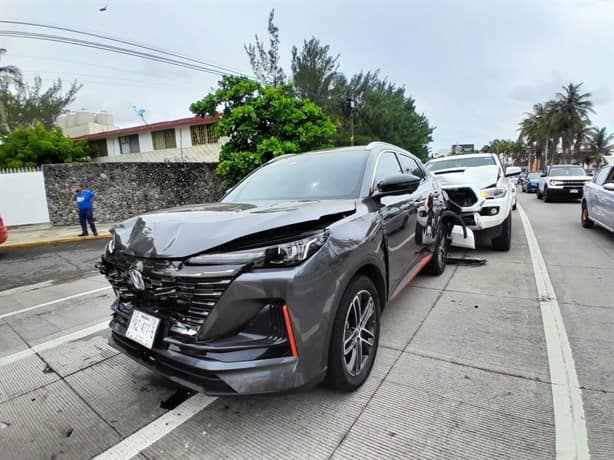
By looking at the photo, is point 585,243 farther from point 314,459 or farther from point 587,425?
point 314,459

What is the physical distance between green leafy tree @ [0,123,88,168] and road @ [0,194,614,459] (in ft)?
69.3

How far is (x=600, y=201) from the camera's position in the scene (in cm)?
701

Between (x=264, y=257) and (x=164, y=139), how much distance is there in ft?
77.6

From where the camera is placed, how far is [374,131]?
25.5m

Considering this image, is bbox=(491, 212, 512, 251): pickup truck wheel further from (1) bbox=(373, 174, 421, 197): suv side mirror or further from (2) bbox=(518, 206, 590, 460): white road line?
(1) bbox=(373, 174, 421, 197): suv side mirror

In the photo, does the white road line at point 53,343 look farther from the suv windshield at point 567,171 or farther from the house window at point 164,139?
the house window at point 164,139

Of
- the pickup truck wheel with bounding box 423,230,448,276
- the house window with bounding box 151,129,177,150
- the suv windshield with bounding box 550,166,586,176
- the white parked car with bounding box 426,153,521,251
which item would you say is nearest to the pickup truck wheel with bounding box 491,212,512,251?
the white parked car with bounding box 426,153,521,251

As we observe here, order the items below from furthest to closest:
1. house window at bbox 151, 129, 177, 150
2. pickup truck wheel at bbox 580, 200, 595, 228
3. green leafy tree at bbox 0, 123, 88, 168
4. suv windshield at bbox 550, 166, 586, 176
A: 1. house window at bbox 151, 129, 177, 150
2. green leafy tree at bbox 0, 123, 88, 168
3. suv windshield at bbox 550, 166, 586, 176
4. pickup truck wheel at bbox 580, 200, 595, 228

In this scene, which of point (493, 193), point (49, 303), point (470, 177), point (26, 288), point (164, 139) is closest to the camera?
point (49, 303)

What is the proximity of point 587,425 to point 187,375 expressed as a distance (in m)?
2.23

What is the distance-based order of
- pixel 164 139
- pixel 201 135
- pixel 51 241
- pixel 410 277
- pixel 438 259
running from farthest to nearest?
pixel 164 139 → pixel 201 135 → pixel 51 241 → pixel 438 259 → pixel 410 277

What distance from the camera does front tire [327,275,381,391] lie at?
6.95ft

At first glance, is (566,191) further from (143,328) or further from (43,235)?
(43,235)

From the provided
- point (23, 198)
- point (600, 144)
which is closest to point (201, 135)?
point (23, 198)
